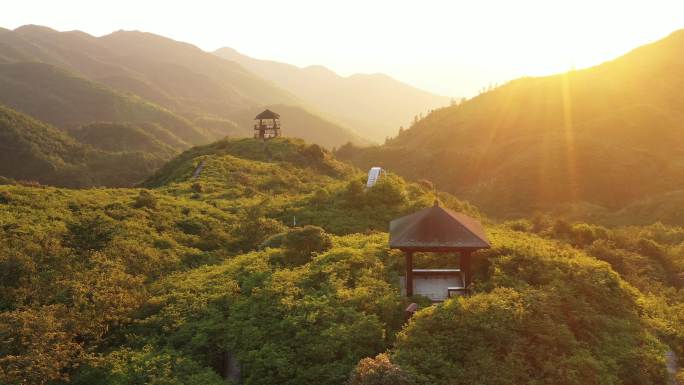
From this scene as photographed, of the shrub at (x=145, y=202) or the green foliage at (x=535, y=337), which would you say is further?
the shrub at (x=145, y=202)

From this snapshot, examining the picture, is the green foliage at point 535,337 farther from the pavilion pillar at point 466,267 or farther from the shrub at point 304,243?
the shrub at point 304,243

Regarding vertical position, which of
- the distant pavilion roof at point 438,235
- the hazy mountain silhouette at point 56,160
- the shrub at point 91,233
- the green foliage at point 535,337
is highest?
the hazy mountain silhouette at point 56,160

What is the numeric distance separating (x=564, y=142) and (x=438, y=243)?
87572 mm

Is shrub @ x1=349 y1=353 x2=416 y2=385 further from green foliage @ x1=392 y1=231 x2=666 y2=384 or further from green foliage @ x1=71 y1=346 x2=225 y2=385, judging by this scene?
green foliage @ x1=71 y1=346 x2=225 y2=385

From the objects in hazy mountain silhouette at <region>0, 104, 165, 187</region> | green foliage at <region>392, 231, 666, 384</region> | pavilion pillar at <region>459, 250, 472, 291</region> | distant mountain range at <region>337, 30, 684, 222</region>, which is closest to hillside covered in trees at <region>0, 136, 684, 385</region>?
green foliage at <region>392, 231, 666, 384</region>

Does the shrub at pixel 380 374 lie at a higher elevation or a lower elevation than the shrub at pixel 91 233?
lower

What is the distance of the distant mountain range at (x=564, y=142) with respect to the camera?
77688mm

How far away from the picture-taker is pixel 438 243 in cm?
1702

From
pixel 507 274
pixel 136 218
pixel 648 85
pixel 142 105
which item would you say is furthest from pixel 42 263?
pixel 142 105

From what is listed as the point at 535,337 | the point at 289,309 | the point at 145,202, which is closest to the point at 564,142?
the point at 145,202

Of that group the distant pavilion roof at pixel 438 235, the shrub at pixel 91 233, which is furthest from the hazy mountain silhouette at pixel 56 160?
the distant pavilion roof at pixel 438 235

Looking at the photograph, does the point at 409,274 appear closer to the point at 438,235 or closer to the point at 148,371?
the point at 438,235

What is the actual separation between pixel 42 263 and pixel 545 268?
23061mm

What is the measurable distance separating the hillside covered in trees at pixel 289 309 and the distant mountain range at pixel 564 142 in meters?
53.1
